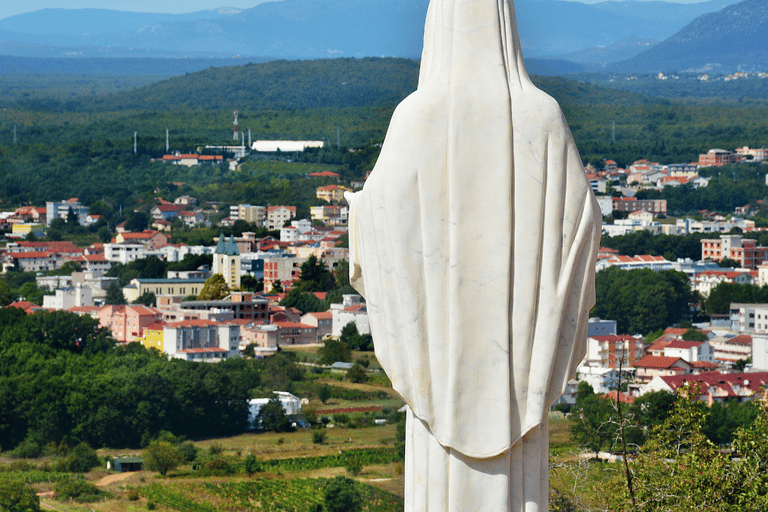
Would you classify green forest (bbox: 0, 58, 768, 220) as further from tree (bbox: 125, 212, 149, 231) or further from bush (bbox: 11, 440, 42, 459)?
bush (bbox: 11, 440, 42, 459)

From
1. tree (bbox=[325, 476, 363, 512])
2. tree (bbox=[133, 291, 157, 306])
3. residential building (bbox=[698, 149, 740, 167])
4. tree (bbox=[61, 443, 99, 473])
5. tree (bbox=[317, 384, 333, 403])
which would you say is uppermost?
residential building (bbox=[698, 149, 740, 167])

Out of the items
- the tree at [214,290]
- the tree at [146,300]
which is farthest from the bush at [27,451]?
the tree at [146,300]

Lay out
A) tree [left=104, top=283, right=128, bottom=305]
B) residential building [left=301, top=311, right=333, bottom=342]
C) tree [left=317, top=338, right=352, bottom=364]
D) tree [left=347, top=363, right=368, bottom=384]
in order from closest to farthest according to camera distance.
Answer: tree [left=347, top=363, right=368, bottom=384]
tree [left=317, top=338, right=352, bottom=364]
residential building [left=301, top=311, right=333, bottom=342]
tree [left=104, top=283, right=128, bottom=305]

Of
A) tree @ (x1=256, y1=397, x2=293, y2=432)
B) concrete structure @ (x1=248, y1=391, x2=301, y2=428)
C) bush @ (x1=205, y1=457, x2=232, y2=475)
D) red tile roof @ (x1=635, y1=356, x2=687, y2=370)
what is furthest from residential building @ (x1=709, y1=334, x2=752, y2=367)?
bush @ (x1=205, y1=457, x2=232, y2=475)

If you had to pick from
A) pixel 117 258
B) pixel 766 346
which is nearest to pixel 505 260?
pixel 766 346

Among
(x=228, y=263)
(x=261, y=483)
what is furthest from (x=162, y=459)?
(x=228, y=263)

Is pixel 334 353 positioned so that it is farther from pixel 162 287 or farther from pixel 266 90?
pixel 266 90

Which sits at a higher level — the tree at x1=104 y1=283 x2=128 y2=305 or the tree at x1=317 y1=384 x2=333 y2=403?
the tree at x1=317 y1=384 x2=333 y2=403
